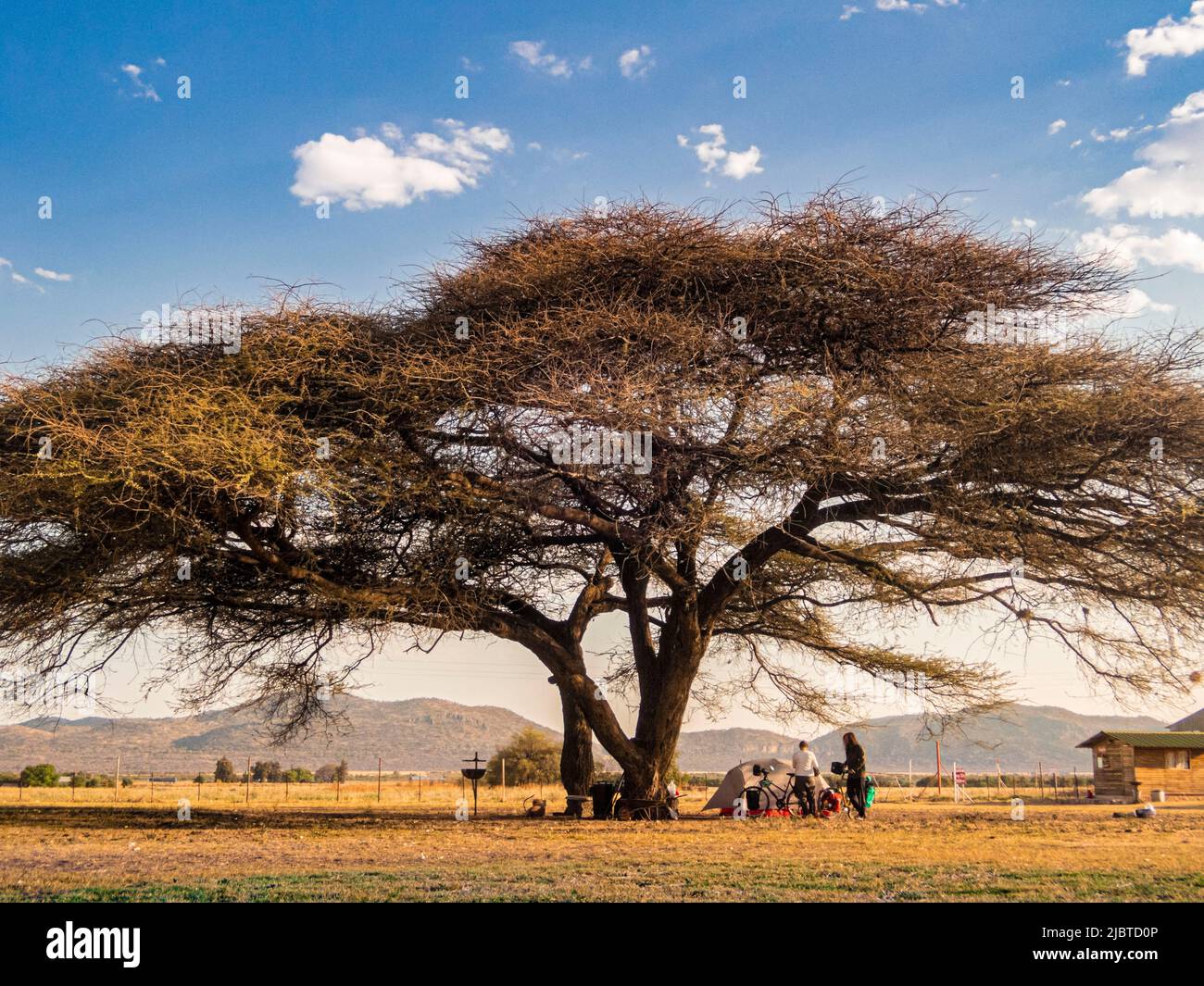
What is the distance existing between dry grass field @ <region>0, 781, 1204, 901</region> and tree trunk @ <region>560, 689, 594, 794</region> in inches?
170

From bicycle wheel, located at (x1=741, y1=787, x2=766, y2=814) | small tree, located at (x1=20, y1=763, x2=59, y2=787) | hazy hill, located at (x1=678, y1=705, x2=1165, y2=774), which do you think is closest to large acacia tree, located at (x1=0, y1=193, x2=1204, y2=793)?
bicycle wheel, located at (x1=741, y1=787, x2=766, y2=814)

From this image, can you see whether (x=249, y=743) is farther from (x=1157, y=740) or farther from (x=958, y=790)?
(x=1157, y=740)

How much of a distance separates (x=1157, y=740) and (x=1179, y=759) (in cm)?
93

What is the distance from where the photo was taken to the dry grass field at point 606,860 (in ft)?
32.8

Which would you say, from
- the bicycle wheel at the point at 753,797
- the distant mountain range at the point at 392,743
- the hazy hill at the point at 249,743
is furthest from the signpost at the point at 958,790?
the hazy hill at the point at 249,743

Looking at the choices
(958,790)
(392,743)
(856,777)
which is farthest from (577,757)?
(392,743)

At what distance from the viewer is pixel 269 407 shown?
19.0 metres

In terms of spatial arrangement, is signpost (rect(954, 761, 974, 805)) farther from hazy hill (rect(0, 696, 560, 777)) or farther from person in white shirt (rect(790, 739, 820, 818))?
hazy hill (rect(0, 696, 560, 777))

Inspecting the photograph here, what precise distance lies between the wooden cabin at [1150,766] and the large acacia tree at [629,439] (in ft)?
68.5

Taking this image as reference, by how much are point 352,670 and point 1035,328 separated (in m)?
13.8

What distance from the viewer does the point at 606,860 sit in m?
12.8

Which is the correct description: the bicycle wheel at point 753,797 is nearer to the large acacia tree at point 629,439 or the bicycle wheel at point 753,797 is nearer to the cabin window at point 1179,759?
the large acacia tree at point 629,439

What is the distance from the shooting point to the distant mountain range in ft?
375
